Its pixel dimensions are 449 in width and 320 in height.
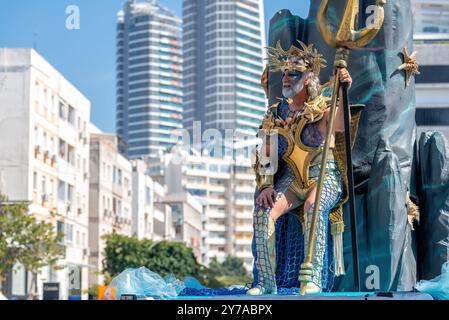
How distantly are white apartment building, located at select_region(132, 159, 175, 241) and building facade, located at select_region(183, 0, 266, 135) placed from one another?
4847 cm

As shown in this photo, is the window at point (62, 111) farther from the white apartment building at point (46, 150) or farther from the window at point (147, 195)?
the window at point (147, 195)

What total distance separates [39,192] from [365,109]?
45301mm

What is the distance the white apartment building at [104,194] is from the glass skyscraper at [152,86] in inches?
3988

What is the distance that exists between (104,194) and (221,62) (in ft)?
272

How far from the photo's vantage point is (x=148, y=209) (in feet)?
298

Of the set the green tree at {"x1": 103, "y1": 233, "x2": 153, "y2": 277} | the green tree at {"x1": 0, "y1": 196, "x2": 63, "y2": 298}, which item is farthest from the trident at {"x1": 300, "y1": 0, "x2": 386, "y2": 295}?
the green tree at {"x1": 103, "y1": 233, "x2": 153, "y2": 277}

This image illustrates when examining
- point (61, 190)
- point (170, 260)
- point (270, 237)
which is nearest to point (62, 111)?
point (61, 190)

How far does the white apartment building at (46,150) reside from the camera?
5384 cm

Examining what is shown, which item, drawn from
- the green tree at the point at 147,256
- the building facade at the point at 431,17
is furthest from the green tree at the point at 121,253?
the building facade at the point at 431,17

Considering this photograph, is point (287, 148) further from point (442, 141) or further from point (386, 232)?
point (442, 141)

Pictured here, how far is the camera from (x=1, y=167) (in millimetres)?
52688

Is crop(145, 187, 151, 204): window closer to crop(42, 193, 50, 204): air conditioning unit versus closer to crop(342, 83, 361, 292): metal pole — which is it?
crop(42, 193, 50, 204): air conditioning unit

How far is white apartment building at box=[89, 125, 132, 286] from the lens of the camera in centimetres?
7194
